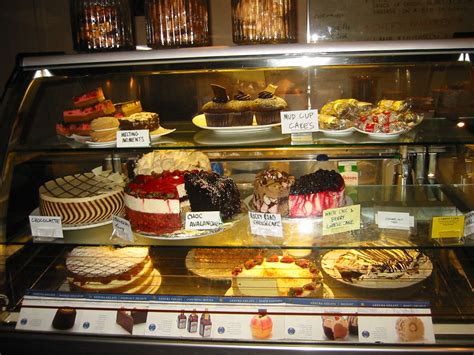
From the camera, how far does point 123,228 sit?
2.13m

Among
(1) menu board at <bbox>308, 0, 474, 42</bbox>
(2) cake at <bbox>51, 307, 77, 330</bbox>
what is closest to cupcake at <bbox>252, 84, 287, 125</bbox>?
(2) cake at <bbox>51, 307, 77, 330</bbox>

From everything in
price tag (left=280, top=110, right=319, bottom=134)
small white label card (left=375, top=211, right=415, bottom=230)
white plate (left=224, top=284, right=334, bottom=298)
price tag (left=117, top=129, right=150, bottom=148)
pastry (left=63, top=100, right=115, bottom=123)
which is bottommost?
white plate (left=224, top=284, right=334, bottom=298)

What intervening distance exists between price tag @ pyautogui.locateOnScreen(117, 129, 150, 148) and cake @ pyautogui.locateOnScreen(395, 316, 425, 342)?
4.43 feet

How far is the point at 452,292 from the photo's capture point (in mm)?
2221

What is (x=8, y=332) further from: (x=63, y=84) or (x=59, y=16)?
(x=59, y=16)

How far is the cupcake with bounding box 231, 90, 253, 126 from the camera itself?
2.31 metres

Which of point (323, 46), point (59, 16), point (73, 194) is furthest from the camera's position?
point (59, 16)

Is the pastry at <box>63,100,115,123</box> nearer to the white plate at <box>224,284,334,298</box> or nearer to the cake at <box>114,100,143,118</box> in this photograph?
the cake at <box>114,100,143,118</box>

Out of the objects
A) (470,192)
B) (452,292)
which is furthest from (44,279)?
(470,192)

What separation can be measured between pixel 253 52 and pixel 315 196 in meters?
0.80

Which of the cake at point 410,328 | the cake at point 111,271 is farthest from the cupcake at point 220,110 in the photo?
the cake at point 410,328

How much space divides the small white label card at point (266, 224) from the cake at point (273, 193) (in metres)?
0.18

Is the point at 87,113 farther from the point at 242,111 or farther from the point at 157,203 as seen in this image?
the point at 242,111

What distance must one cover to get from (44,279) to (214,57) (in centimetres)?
153
